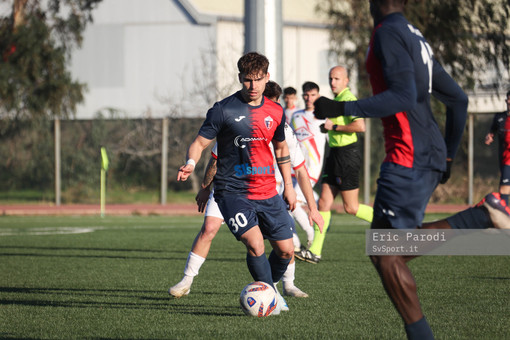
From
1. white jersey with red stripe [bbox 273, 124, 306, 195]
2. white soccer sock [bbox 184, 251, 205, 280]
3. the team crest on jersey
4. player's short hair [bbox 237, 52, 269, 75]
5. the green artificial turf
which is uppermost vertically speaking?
player's short hair [bbox 237, 52, 269, 75]

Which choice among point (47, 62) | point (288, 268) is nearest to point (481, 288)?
point (288, 268)

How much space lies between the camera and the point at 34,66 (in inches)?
1209

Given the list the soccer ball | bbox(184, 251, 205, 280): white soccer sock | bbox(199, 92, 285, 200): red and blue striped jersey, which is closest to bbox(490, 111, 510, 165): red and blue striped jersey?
bbox(184, 251, 205, 280): white soccer sock

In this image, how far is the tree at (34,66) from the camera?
30.0m

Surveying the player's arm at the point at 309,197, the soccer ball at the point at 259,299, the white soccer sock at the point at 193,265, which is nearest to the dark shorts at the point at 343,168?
the player's arm at the point at 309,197

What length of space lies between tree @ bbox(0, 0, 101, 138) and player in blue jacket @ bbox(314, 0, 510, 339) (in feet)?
85.4

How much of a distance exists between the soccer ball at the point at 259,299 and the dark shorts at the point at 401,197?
6.93 ft

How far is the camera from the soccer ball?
21.3ft

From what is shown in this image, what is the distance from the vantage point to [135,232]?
15688mm

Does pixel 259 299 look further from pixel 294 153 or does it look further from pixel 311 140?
pixel 311 140

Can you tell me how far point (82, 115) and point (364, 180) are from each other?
17.6 meters

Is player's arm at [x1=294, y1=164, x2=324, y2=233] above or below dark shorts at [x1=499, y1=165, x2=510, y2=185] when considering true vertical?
above

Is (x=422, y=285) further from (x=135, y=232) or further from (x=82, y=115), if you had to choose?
(x=82, y=115)

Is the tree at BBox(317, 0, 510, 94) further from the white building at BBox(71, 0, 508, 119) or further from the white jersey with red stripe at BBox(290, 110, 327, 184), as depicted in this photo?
the white jersey with red stripe at BBox(290, 110, 327, 184)
